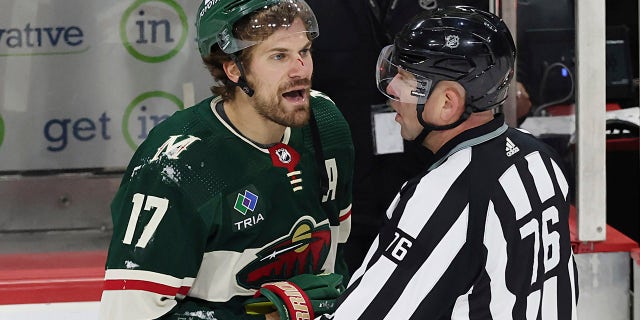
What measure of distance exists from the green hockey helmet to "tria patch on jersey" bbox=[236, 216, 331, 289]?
0.38 meters

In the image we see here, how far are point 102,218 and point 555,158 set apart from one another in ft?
6.60

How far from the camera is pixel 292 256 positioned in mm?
2281

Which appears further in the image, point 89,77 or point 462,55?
point 89,77

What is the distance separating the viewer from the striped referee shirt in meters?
1.80

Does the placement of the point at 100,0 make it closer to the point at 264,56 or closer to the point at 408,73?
the point at 264,56

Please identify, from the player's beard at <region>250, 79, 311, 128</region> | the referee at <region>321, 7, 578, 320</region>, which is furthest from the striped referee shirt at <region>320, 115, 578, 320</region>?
the player's beard at <region>250, 79, 311, 128</region>

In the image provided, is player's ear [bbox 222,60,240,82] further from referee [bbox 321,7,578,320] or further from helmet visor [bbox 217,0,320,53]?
referee [bbox 321,7,578,320]

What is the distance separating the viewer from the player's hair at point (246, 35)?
7.24 ft

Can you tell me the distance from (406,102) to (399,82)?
4 centimetres

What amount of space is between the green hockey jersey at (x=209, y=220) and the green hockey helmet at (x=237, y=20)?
138 mm

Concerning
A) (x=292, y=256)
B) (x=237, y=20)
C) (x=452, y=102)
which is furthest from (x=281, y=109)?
(x=452, y=102)

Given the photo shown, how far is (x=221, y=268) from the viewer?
2170mm

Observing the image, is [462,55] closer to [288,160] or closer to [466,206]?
[466,206]

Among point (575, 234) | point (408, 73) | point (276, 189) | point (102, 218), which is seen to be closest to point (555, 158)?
point (408, 73)
